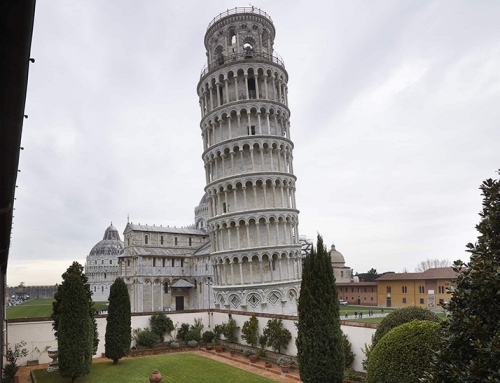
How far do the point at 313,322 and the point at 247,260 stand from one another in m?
18.5

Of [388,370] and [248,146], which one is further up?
[248,146]

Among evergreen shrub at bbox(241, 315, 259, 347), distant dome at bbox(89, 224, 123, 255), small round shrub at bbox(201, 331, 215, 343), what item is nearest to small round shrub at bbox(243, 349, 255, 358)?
evergreen shrub at bbox(241, 315, 259, 347)

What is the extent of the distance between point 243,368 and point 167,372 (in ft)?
14.8

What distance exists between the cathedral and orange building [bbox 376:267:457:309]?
3472cm

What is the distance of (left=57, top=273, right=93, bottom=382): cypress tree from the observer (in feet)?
61.5

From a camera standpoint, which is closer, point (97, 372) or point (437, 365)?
point (437, 365)

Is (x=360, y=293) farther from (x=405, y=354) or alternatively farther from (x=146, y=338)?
(x=405, y=354)

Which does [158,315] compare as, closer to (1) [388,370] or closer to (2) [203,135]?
(2) [203,135]

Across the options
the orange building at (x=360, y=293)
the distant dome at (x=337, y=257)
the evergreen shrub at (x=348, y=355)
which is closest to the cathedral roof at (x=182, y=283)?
the orange building at (x=360, y=293)

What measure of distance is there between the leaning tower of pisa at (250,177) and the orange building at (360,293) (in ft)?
138

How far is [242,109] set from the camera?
3684cm

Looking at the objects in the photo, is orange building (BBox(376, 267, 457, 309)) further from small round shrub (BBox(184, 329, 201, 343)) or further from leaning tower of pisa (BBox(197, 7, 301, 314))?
small round shrub (BBox(184, 329, 201, 343))

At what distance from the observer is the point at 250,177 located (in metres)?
35.7

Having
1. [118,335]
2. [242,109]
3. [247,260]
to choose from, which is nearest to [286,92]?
[242,109]
